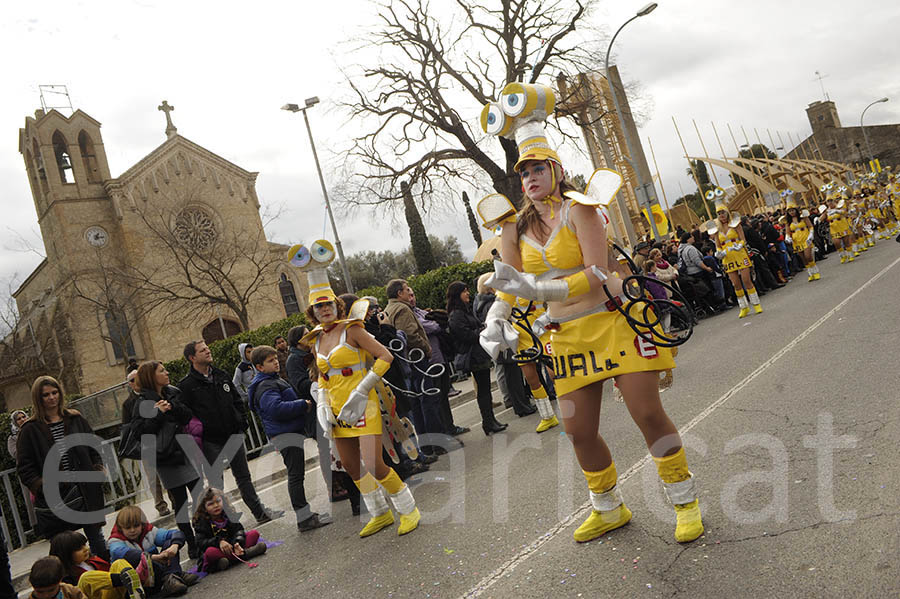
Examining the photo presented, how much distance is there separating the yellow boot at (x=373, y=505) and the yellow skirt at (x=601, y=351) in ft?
7.26

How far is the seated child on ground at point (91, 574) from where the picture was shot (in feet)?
16.4

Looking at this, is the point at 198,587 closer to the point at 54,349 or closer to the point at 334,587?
the point at 334,587

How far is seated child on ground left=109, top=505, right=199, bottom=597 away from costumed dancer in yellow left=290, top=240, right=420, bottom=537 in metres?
1.44

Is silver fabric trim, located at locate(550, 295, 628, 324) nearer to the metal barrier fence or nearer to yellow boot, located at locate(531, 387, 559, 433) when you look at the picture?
yellow boot, located at locate(531, 387, 559, 433)

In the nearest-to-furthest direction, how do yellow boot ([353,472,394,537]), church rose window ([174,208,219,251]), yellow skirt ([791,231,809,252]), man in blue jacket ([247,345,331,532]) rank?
yellow boot ([353,472,394,537]) → man in blue jacket ([247,345,331,532]) → yellow skirt ([791,231,809,252]) → church rose window ([174,208,219,251])

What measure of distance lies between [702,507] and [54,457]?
207 inches

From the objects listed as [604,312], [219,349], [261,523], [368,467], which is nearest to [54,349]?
[219,349]

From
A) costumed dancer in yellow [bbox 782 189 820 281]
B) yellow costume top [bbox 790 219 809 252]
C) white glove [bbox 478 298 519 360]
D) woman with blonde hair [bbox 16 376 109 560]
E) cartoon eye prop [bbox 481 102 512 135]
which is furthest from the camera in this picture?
yellow costume top [bbox 790 219 809 252]

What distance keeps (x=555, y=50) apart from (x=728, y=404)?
21.1m

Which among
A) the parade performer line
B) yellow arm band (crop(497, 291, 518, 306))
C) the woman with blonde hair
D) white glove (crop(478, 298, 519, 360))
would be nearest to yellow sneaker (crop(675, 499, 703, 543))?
the parade performer line

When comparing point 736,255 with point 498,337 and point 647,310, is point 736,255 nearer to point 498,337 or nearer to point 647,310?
point 647,310

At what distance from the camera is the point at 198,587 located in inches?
212

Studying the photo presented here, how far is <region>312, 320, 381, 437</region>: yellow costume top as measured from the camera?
5039 millimetres

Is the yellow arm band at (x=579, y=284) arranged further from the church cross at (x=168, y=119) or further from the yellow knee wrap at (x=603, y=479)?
the church cross at (x=168, y=119)
